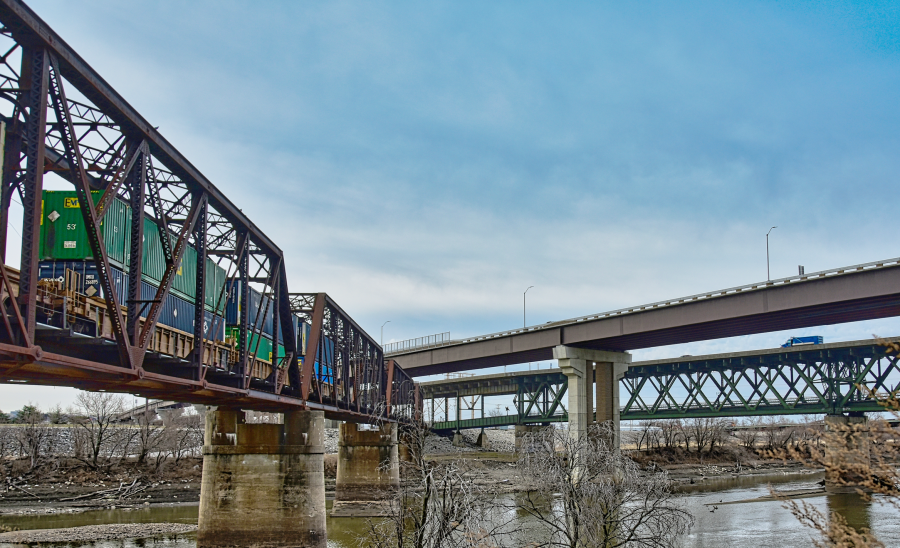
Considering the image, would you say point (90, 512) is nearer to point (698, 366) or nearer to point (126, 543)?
point (126, 543)

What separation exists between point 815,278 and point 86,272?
155ft

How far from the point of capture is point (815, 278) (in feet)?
173

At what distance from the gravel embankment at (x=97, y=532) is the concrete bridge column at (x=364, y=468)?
1275cm

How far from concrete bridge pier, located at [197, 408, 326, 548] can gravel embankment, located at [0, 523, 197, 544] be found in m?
13.1

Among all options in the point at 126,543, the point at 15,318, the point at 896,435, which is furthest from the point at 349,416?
the point at 896,435

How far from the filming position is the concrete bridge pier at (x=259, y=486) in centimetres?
3231

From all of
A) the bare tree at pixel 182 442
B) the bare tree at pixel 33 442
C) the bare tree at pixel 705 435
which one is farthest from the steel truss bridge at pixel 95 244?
the bare tree at pixel 705 435

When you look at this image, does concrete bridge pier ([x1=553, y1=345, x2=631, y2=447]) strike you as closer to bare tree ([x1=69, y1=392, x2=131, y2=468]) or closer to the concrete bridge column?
the concrete bridge column

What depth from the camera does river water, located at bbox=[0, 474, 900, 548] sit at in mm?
39875

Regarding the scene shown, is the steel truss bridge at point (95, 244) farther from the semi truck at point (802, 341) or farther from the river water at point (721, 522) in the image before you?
the semi truck at point (802, 341)

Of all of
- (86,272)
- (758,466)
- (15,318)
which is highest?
(86,272)

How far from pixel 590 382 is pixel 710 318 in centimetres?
1765

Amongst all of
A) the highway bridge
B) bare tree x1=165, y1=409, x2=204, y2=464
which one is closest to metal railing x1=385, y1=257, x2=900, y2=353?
the highway bridge

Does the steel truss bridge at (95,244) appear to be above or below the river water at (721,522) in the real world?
above
